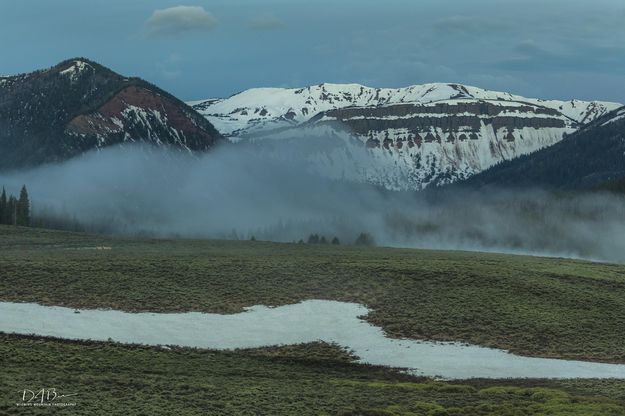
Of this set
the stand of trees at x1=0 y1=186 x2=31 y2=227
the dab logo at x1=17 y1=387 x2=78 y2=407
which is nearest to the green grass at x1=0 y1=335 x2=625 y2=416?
the dab logo at x1=17 y1=387 x2=78 y2=407

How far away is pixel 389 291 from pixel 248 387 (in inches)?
1380

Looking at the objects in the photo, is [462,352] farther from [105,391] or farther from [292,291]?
[105,391]

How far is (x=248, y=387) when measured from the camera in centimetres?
3875

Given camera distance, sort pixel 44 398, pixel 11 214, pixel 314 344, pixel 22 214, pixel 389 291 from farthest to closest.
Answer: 1. pixel 22 214
2. pixel 11 214
3. pixel 389 291
4. pixel 314 344
5. pixel 44 398

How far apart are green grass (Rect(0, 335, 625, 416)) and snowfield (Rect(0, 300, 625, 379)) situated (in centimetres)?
277

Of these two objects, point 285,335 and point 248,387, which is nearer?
point 248,387

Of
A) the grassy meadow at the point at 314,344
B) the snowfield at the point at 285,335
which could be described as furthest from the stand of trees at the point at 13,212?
the snowfield at the point at 285,335

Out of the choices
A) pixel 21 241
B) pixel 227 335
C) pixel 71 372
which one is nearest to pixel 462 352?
pixel 227 335

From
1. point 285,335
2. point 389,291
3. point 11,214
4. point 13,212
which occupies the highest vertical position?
point 13,212

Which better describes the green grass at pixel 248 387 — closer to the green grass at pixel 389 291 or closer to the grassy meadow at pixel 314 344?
the grassy meadow at pixel 314 344

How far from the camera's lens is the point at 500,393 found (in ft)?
136

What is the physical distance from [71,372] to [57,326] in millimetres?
15750

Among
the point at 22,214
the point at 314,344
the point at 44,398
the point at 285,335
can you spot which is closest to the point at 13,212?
the point at 22,214

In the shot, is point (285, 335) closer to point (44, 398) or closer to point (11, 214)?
point (44, 398)
